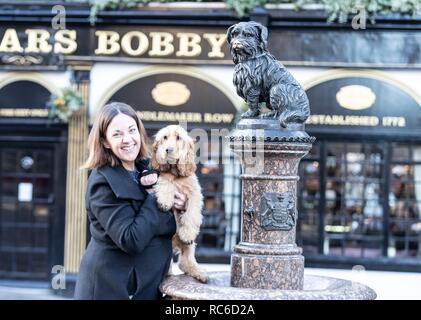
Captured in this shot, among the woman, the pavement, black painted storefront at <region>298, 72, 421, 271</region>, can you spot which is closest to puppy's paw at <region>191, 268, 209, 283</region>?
the woman

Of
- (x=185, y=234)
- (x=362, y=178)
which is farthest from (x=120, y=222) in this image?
(x=362, y=178)

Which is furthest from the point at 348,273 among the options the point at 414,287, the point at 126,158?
the point at 126,158

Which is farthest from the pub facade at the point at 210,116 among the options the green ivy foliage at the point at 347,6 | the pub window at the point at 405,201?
the green ivy foliage at the point at 347,6

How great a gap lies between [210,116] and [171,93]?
0.68m

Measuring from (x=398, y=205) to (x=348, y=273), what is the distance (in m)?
1.22

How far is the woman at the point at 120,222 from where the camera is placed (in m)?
3.58

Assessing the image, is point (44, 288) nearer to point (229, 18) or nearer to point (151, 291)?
point (229, 18)

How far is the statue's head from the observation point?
4383 millimetres

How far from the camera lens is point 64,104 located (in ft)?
32.9

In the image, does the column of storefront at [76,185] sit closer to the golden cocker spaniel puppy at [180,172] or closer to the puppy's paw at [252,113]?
the puppy's paw at [252,113]

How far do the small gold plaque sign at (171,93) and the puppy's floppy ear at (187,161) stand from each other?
6.27m

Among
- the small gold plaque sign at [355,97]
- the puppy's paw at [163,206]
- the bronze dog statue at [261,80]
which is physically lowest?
the puppy's paw at [163,206]

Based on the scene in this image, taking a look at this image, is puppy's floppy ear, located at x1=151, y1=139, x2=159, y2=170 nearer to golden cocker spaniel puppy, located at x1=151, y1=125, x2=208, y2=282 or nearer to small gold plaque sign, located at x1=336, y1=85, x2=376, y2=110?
golden cocker spaniel puppy, located at x1=151, y1=125, x2=208, y2=282

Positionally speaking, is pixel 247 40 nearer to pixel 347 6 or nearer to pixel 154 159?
pixel 154 159
